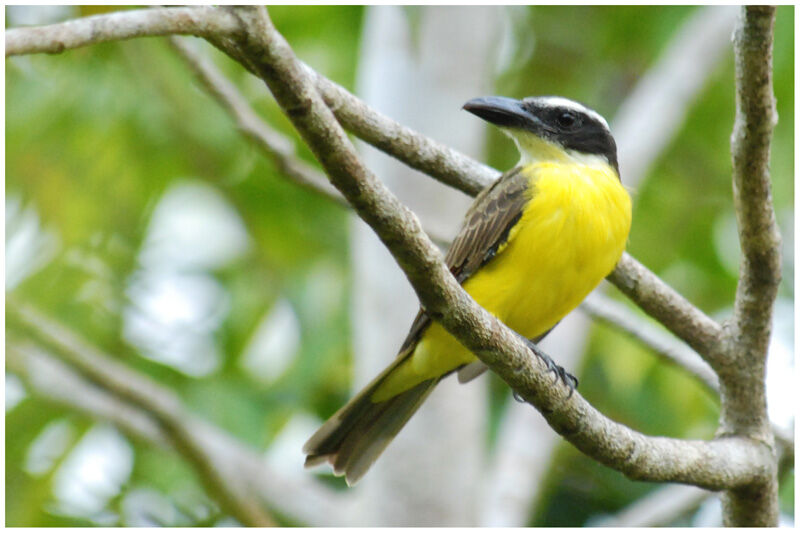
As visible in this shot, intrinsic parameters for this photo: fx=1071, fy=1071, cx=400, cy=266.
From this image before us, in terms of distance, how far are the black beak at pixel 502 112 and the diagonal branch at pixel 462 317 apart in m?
1.21

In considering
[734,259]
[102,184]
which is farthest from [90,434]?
[734,259]

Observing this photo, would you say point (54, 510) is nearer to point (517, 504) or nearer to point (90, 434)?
point (90, 434)

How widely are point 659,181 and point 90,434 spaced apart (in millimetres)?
4926

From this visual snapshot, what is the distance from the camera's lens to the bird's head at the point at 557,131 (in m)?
4.51

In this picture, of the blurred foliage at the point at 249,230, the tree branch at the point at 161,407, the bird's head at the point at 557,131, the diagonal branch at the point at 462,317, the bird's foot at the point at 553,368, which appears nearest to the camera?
the diagonal branch at the point at 462,317

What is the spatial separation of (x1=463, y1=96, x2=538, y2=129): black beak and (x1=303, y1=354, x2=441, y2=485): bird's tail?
1031 mm

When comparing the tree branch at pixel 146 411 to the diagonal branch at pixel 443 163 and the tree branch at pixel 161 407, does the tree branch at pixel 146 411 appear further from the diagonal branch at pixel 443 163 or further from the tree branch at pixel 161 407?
the diagonal branch at pixel 443 163

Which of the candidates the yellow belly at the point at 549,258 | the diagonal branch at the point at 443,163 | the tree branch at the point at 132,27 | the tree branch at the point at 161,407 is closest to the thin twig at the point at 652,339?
the diagonal branch at the point at 443,163

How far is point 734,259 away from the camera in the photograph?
7664mm

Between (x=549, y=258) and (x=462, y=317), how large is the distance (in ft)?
3.68

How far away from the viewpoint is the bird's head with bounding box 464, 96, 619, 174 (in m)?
4.51

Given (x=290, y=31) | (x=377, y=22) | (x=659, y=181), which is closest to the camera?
(x=377, y=22)

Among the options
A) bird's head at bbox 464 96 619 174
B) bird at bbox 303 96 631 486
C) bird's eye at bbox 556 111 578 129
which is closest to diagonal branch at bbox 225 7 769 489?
bird at bbox 303 96 631 486

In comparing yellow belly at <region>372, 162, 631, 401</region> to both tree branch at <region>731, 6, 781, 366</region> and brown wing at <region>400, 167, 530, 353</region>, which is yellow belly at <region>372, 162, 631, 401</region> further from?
tree branch at <region>731, 6, 781, 366</region>
